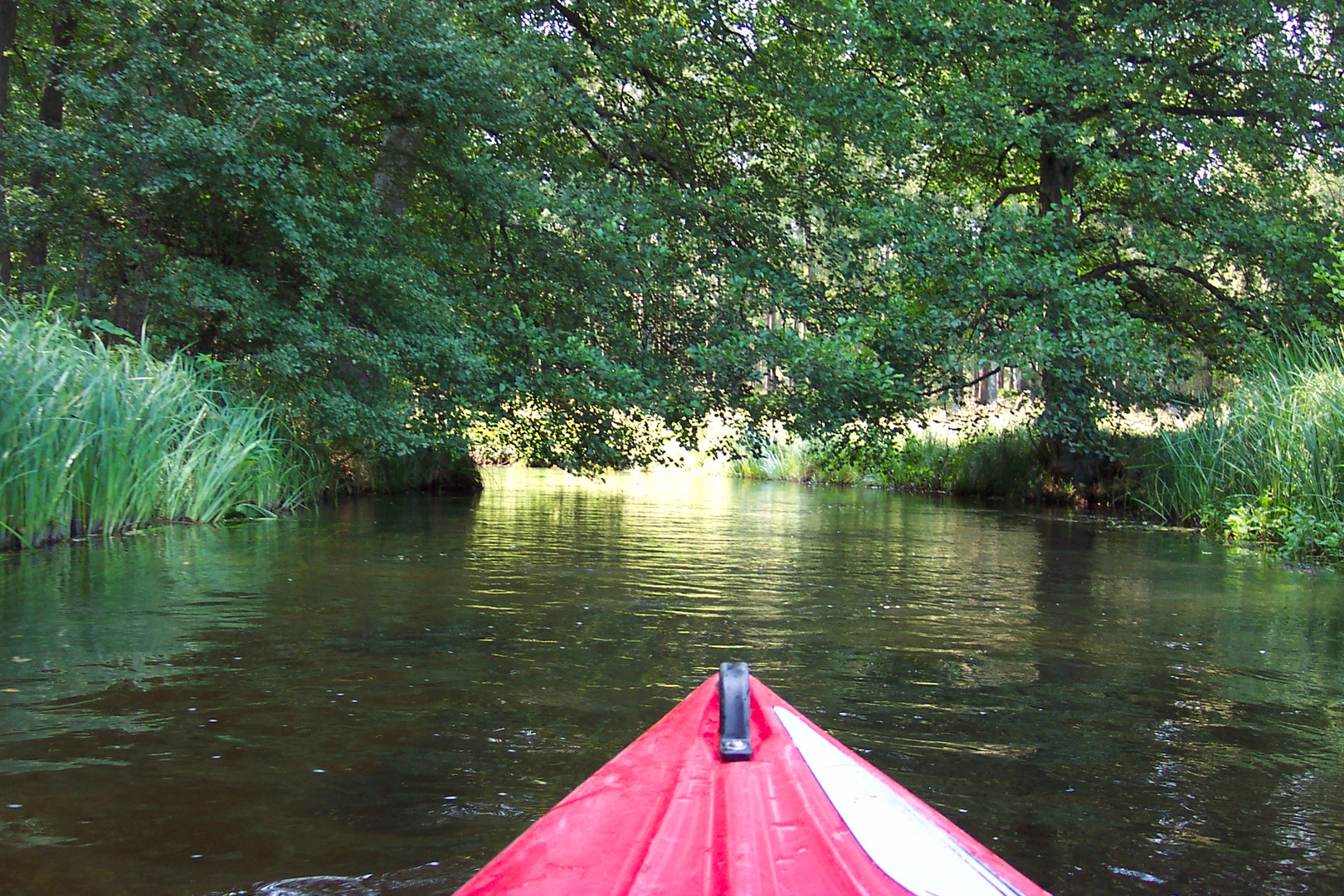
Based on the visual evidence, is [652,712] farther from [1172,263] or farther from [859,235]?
[1172,263]

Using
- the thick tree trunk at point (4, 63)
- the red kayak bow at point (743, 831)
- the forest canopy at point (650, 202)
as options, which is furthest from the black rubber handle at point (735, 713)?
the thick tree trunk at point (4, 63)

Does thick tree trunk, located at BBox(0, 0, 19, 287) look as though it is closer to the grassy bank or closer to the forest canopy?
the forest canopy

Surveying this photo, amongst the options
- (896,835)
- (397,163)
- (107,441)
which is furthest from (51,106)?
(896,835)

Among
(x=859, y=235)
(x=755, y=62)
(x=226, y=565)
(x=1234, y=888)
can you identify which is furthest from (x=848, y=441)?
(x=1234, y=888)

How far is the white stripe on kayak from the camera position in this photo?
1645 millimetres

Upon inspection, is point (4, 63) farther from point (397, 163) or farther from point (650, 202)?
point (650, 202)

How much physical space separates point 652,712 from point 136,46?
9.60m

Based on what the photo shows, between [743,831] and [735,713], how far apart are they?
12.8 inches

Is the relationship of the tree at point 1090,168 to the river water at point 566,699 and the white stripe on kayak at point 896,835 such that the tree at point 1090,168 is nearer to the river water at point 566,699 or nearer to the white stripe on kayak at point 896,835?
the river water at point 566,699

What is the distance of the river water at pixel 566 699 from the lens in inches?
107

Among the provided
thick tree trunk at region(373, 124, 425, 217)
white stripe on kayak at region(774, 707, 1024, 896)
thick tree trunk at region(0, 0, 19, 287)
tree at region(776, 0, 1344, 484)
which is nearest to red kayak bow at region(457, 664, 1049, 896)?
white stripe on kayak at region(774, 707, 1024, 896)

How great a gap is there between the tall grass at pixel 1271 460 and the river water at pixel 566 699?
1.69 metres

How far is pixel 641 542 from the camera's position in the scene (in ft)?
33.2

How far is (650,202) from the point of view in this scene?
41.9ft
